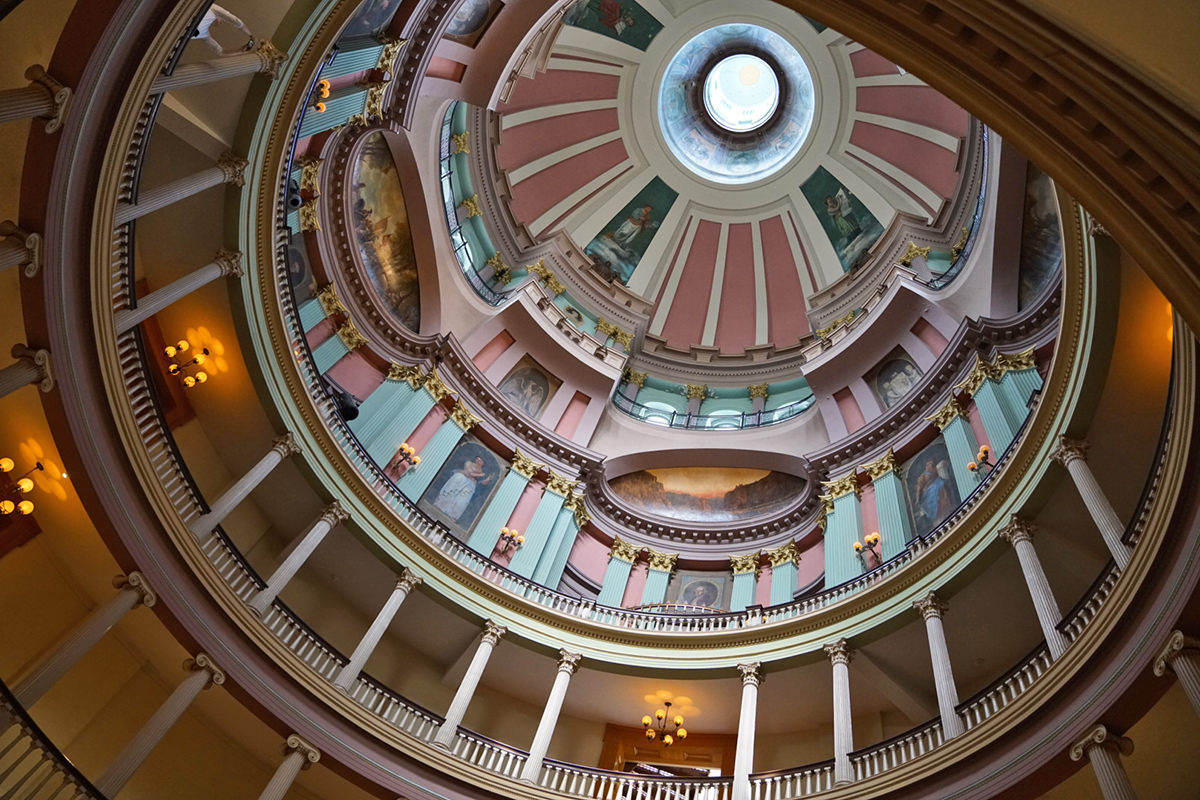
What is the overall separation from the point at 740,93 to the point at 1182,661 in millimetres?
35322

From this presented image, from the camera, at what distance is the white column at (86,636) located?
11352 millimetres

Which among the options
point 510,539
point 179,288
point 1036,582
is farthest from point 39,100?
point 1036,582

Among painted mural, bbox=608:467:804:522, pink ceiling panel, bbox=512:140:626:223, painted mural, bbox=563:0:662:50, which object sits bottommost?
painted mural, bbox=608:467:804:522

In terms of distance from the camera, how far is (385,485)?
19.7m

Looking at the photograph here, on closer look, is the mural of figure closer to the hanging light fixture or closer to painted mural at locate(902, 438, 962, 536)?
the hanging light fixture

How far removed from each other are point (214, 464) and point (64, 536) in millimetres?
4380

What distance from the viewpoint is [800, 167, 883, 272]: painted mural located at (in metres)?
32.7

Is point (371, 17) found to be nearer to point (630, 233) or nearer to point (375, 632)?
point (375, 632)

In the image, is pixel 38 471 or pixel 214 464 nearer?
pixel 38 471

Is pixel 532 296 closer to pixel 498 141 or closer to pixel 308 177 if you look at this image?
pixel 498 141

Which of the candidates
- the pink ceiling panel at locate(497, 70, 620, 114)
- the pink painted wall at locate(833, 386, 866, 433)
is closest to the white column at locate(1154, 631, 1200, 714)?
the pink painted wall at locate(833, 386, 866, 433)

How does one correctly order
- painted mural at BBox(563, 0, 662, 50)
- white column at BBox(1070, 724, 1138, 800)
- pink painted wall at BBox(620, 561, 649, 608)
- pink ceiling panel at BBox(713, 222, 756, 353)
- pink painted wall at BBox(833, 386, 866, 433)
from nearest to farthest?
white column at BBox(1070, 724, 1138, 800) → pink painted wall at BBox(620, 561, 649, 608) → pink painted wall at BBox(833, 386, 866, 433) → painted mural at BBox(563, 0, 662, 50) → pink ceiling panel at BBox(713, 222, 756, 353)

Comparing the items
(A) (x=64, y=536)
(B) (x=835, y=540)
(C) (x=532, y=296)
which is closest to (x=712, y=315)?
(C) (x=532, y=296)

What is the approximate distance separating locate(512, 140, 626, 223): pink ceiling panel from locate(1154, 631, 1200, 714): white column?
1046 inches
